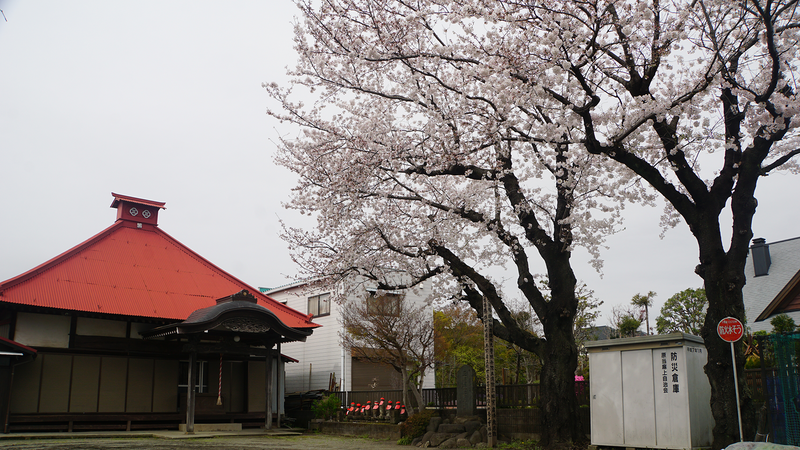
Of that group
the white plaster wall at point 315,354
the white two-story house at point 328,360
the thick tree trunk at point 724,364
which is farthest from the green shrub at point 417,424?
the white plaster wall at point 315,354

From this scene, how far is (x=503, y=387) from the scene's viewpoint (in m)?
13.5

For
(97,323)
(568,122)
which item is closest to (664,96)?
(568,122)

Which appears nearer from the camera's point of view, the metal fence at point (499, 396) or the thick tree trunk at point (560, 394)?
the thick tree trunk at point (560, 394)

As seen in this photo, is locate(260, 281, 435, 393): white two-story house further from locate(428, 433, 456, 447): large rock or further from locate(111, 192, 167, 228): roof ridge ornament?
locate(428, 433, 456, 447): large rock

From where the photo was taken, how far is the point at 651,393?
1026 cm

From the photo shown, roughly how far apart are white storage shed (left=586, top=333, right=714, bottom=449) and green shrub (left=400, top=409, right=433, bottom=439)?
14.3 ft

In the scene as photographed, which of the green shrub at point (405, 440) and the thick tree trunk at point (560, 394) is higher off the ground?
the thick tree trunk at point (560, 394)

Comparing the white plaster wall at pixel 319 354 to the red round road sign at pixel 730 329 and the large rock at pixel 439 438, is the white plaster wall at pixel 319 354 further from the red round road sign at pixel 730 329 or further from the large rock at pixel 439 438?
the red round road sign at pixel 730 329

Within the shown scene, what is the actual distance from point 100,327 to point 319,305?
10018mm

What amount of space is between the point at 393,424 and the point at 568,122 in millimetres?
9420

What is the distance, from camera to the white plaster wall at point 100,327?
15727 millimetres

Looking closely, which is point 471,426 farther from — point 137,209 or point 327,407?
point 137,209

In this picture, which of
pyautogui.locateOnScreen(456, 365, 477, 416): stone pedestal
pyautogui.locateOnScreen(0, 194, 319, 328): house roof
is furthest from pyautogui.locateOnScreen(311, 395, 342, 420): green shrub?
pyautogui.locateOnScreen(456, 365, 477, 416): stone pedestal

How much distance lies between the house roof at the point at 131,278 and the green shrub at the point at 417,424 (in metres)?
6.49
